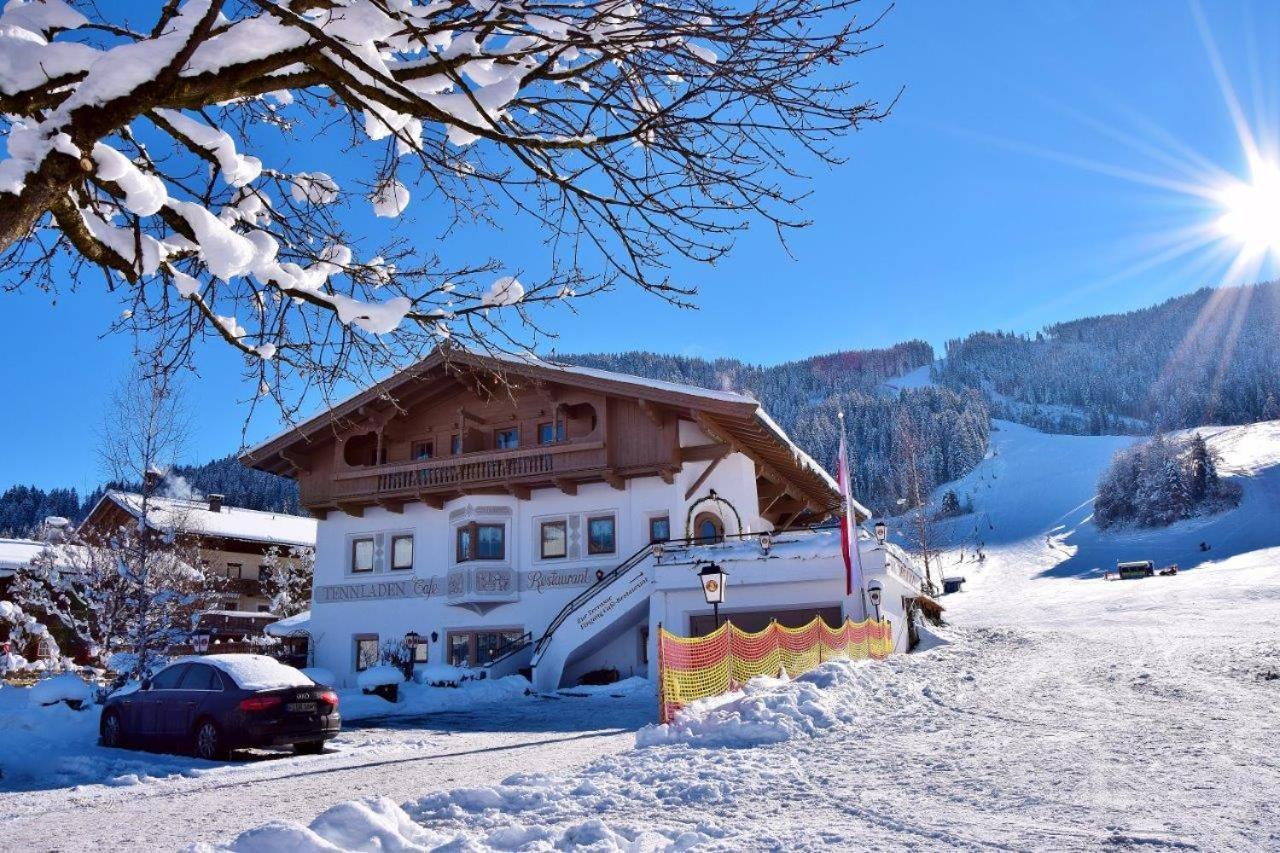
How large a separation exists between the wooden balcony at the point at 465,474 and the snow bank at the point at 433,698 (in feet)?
19.4

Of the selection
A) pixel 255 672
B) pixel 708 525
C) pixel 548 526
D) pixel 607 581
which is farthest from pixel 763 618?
pixel 255 672

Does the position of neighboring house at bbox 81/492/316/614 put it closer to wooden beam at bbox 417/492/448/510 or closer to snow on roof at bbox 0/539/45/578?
snow on roof at bbox 0/539/45/578

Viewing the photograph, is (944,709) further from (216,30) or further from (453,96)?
(216,30)

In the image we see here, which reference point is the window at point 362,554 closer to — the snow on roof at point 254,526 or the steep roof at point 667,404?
the steep roof at point 667,404

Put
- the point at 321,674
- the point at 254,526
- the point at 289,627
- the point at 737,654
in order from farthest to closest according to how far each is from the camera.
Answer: the point at 254,526 < the point at 289,627 < the point at 321,674 < the point at 737,654

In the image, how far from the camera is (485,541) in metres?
28.5

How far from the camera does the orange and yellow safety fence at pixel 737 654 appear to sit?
41.7ft

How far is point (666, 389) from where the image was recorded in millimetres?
25125

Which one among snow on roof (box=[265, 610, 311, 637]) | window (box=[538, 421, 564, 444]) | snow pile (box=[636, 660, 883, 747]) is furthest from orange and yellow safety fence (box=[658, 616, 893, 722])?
snow on roof (box=[265, 610, 311, 637])

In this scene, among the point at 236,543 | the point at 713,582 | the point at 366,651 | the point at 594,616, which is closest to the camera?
the point at 713,582

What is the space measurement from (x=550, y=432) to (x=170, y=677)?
52.6 feet

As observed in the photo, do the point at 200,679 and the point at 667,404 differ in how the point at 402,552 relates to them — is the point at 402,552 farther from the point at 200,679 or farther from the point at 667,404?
the point at 200,679

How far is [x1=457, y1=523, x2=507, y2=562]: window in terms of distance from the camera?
28.2 metres

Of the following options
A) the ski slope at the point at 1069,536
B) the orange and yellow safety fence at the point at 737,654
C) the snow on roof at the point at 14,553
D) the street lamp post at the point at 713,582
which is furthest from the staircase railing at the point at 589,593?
the snow on roof at the point at 14,553
